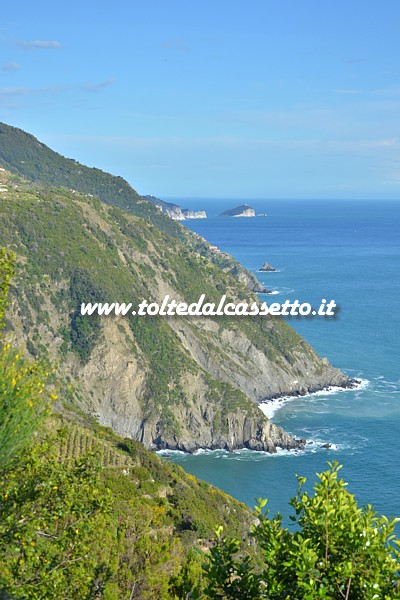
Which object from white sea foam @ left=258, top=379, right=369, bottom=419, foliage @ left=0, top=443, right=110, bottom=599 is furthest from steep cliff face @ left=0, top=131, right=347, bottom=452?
foliage @ left=0, top=443, right=110, bottom=599

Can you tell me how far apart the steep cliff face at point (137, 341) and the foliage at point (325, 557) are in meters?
56.2

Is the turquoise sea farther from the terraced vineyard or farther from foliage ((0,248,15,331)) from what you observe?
foliage ((0,248,15,331))

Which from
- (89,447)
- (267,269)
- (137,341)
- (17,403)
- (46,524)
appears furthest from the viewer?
(267,269)

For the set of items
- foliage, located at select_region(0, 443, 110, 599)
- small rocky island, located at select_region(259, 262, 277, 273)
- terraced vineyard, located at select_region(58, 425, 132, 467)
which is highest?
small rocky island, located at select_region(259, 262, 277, 273)

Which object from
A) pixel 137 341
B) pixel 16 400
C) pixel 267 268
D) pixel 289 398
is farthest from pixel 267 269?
pixel 16 400

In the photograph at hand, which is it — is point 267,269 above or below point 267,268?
below

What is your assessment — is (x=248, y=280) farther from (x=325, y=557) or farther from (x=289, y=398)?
(x=325, y=557)

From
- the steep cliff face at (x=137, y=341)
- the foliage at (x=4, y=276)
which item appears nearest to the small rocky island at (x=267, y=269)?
the steep cliff face at (x=137, y=341)

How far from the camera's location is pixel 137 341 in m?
82.0

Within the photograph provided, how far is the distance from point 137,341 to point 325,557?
74.1m

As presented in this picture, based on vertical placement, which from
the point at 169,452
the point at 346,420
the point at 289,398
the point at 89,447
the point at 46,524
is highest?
the point at 289,398

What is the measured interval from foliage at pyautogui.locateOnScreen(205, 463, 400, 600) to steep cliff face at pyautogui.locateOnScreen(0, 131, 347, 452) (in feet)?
184

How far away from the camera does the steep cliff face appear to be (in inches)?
2945

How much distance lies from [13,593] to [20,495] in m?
1.34
